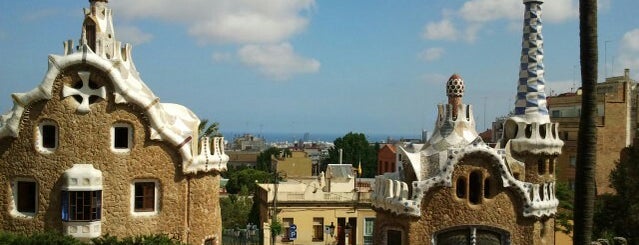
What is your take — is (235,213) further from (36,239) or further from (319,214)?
(36,239)

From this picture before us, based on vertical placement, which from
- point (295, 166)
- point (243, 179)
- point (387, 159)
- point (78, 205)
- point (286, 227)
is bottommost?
point (286, 227)

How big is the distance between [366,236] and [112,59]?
1584 centimetres

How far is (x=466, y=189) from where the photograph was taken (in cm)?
2064

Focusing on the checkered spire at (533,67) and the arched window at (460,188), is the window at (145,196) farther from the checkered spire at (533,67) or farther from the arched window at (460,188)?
the checkered spire at (533,67)

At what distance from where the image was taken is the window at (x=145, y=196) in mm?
20969

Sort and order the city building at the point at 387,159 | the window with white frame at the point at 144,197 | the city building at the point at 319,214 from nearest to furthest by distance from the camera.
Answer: the window with white frame at the point at 144,197 < the city building at the point at 319,214 < the city building at the point at 387,159

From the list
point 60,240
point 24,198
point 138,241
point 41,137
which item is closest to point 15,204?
point 24,198

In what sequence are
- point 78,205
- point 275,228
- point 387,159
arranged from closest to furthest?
point 78,205
point 275,228
point 387,159

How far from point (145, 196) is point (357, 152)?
2230 inches

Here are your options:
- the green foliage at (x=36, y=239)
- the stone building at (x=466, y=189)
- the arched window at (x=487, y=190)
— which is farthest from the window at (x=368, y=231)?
the green foliage at (x=36, y=239)

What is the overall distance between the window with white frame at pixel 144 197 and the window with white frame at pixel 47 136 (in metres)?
2.54

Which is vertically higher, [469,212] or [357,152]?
[357,152]

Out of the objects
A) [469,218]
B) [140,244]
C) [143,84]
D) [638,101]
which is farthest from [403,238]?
[638,101]

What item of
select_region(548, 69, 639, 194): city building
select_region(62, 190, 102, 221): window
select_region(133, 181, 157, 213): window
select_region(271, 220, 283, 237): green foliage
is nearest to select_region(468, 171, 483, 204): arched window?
select_region(133, 181, 157, 213): window
